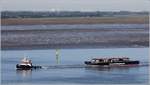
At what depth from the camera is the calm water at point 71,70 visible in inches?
1457

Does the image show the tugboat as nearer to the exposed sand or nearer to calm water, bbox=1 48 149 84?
calm water, bbox=1 48 149 84

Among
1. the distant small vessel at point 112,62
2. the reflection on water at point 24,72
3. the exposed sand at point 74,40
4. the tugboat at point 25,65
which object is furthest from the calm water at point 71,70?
the exposed sand at point 74,40

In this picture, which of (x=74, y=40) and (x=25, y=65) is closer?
(x=25, y=65)

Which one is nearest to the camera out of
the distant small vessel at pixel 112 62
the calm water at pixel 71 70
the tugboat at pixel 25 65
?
the calm water at pixel 71 70

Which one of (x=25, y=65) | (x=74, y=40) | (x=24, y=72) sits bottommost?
(x=24, y=72)

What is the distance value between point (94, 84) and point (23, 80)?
3.64m

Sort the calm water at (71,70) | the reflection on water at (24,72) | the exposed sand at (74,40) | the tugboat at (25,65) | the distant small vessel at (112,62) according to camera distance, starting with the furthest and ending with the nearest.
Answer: the exposed sand at (74,40)
the distant small vessel at (112,62)
the tugboat at (25,65)
the reflection on water at (24,72)
the calm water at (71,70)

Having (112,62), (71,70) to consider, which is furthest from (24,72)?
(112,62)

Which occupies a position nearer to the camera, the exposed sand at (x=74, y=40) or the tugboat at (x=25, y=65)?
the tugboat at (x=25, y=65)

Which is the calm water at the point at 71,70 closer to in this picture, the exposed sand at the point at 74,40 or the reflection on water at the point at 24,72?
the reflection on water at the point at 24,72

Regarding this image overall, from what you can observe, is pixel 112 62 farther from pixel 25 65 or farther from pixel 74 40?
pixel 74 40

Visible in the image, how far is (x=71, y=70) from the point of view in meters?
40.6

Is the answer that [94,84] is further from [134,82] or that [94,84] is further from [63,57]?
[63,57]

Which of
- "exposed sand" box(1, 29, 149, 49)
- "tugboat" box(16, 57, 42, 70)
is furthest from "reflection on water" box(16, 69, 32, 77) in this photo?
"exposed sand" box(1, 29, 149, 49)
